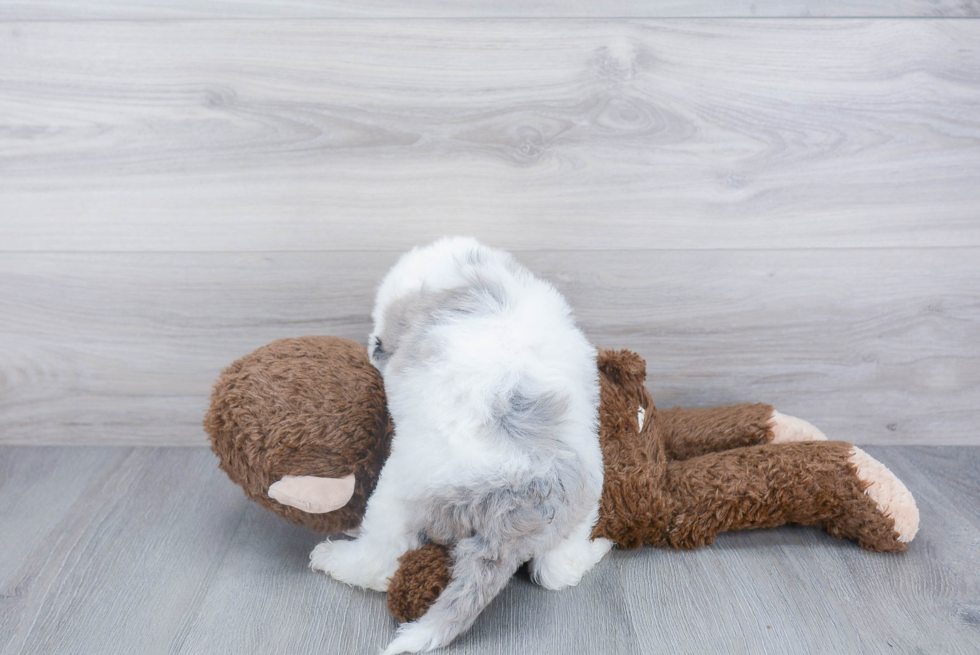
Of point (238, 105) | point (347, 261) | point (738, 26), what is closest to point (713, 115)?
point (738, 26)

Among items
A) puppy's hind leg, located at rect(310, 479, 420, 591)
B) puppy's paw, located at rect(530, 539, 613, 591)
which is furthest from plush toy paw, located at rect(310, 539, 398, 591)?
puppy's paw, located at rect(530, 539, 613, 591)

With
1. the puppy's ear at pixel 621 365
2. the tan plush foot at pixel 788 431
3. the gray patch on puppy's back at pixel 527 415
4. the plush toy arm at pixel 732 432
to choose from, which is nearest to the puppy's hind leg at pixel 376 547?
the gray patch on puppy's back at pixel 527 415

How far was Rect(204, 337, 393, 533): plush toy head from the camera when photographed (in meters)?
0.79

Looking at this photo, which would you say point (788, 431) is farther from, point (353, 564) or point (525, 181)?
point (353, 564)

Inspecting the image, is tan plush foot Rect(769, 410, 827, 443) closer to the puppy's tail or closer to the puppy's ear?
the puppy's ear

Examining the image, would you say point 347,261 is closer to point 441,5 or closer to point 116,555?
point 441,5

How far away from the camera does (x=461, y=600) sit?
2.28 ft

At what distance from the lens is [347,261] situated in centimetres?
104

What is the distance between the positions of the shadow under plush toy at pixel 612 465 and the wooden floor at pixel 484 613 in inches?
1.7

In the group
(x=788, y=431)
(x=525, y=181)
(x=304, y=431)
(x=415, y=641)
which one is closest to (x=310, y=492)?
(x=304, y=431)

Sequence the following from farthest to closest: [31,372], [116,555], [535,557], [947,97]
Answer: [31,372], [947,97], [116,555], [535,557]

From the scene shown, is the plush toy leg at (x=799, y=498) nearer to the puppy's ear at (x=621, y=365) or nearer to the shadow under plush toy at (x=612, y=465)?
the shadow under plush toy at (x=612, y=465)

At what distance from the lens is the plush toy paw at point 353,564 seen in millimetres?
788

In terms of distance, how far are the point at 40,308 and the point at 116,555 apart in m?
0.43
